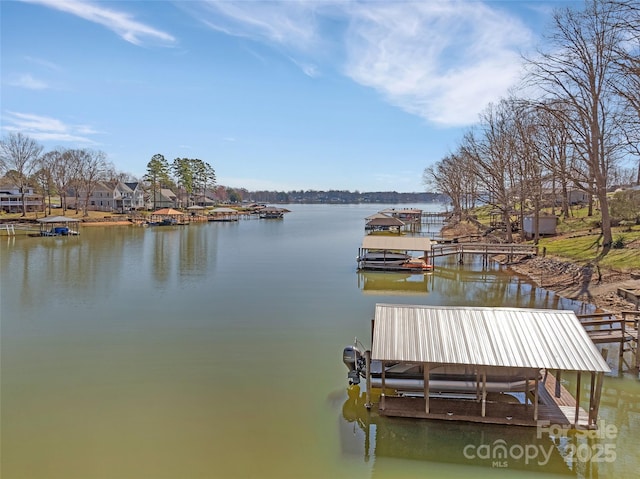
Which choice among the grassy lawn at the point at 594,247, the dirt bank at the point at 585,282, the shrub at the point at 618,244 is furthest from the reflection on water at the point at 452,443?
the shrub at the point at 618,244

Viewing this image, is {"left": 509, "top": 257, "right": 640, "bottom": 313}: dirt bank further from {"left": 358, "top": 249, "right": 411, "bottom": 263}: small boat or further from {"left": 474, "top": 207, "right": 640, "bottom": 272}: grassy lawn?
{"left": 358, "top": 249, "right": 411, "bottom": 263}: small boat

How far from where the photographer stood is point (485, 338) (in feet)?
33.1

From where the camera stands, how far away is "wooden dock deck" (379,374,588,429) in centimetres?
983

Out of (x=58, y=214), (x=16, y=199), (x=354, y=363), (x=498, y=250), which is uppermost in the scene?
(x=16, y=199)

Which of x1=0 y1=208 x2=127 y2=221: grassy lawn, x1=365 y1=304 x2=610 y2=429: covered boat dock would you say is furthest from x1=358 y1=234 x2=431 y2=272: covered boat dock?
x1=0 y1=208 x2=127 y2=221: grassy lawn

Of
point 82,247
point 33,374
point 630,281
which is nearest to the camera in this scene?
point 33,374

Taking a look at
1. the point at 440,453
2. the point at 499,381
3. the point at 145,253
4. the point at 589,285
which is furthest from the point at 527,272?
the point at 145,253

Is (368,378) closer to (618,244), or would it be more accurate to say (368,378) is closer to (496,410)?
(496,410)

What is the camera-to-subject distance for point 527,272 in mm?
29922

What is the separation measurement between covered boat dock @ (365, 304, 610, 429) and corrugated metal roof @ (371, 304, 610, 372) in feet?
0.07

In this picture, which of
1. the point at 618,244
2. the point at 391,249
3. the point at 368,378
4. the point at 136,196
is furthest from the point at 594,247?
the point at 136,196

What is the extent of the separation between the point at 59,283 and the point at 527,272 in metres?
29.6

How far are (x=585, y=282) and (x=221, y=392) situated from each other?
19.9 meters

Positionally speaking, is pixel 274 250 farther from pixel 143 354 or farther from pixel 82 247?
pixel 143 354
